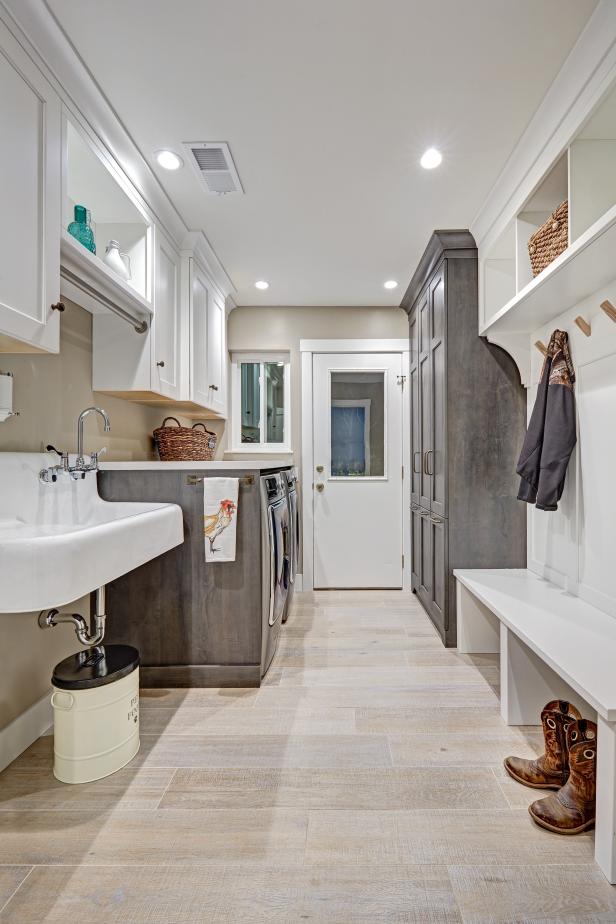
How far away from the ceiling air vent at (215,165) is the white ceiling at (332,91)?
4 cm

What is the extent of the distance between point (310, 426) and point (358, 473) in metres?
0.56

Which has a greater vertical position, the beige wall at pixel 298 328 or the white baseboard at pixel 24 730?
Result: the beige wall at pixel 298 328

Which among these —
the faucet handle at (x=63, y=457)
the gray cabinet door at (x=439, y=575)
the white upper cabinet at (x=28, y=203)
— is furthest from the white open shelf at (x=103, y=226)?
the gray cabinet door at (x=439, y=575)

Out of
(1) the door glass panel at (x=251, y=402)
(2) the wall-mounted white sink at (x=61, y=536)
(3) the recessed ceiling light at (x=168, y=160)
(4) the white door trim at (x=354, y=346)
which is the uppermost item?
(3) the recessed ceiling light at (x=168, y=160)

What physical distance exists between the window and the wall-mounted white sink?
6.74 ft

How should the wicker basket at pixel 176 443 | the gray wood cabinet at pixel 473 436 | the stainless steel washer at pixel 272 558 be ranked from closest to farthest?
the stainless steel washer at pixel 272 558, the gray wood cabinet at pixel 473 436, the wicker basket at pixel 176 443

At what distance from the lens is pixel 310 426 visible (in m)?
4.06

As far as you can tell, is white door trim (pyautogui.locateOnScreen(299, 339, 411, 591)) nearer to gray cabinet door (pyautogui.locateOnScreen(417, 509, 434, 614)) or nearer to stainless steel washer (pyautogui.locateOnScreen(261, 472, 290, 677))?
gray cabinet door (pyautogui.locateOnScreen(417, 509, 434, 614))

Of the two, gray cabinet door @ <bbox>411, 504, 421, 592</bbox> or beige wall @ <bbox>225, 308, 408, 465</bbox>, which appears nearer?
gray cabinet door @ <bbox>411, 504, 421, 592</bbox>

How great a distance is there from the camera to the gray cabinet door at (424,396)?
3.23m

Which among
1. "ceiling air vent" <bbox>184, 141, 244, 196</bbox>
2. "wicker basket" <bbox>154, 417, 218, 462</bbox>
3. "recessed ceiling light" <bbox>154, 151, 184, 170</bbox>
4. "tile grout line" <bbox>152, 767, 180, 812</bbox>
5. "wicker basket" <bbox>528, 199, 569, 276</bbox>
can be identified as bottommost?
"tile grout line" <bbox>152, 767, 180, 812</bbox>

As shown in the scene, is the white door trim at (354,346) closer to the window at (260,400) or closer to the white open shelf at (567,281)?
the window at (260,400)

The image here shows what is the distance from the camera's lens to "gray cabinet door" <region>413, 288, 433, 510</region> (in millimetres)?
3234

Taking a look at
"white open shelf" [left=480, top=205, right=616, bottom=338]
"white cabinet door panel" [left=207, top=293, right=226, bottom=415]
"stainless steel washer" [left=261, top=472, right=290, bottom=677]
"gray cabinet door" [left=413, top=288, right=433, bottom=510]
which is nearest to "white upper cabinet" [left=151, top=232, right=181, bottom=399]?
"white cabinet door panel" [left=207, top=293, right=226, bottom=415]
